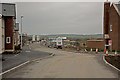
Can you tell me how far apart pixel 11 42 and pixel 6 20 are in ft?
15.2

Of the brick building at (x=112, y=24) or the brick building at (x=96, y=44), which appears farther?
the brick building at (x=96, y=44)

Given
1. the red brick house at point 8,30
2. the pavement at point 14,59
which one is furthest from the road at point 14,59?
the red brick house at point 8,30

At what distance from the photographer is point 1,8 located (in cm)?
5541

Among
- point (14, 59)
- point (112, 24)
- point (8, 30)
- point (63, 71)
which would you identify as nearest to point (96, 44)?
point (112, 24)

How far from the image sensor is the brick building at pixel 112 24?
54969 millimetres

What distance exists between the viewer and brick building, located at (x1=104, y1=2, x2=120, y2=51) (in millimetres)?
54969

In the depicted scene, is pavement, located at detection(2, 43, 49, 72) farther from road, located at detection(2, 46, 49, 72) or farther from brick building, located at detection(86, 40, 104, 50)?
brick building, located at detection(86, 40, 104, 50)

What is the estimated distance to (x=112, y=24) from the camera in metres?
57.2

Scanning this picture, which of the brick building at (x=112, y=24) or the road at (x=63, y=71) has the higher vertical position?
the brick building at (x=112, y=24)

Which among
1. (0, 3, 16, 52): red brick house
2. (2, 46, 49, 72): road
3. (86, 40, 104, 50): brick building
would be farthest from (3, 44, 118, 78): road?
(86, 40, 104, 50): brick building

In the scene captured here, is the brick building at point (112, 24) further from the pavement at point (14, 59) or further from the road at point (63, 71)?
the road at point (63, 71)

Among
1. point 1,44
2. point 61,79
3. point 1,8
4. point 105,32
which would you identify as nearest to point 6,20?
point 1,8

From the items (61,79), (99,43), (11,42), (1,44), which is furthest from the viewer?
(99,43)

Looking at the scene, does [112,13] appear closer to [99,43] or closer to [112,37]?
[112,37]
